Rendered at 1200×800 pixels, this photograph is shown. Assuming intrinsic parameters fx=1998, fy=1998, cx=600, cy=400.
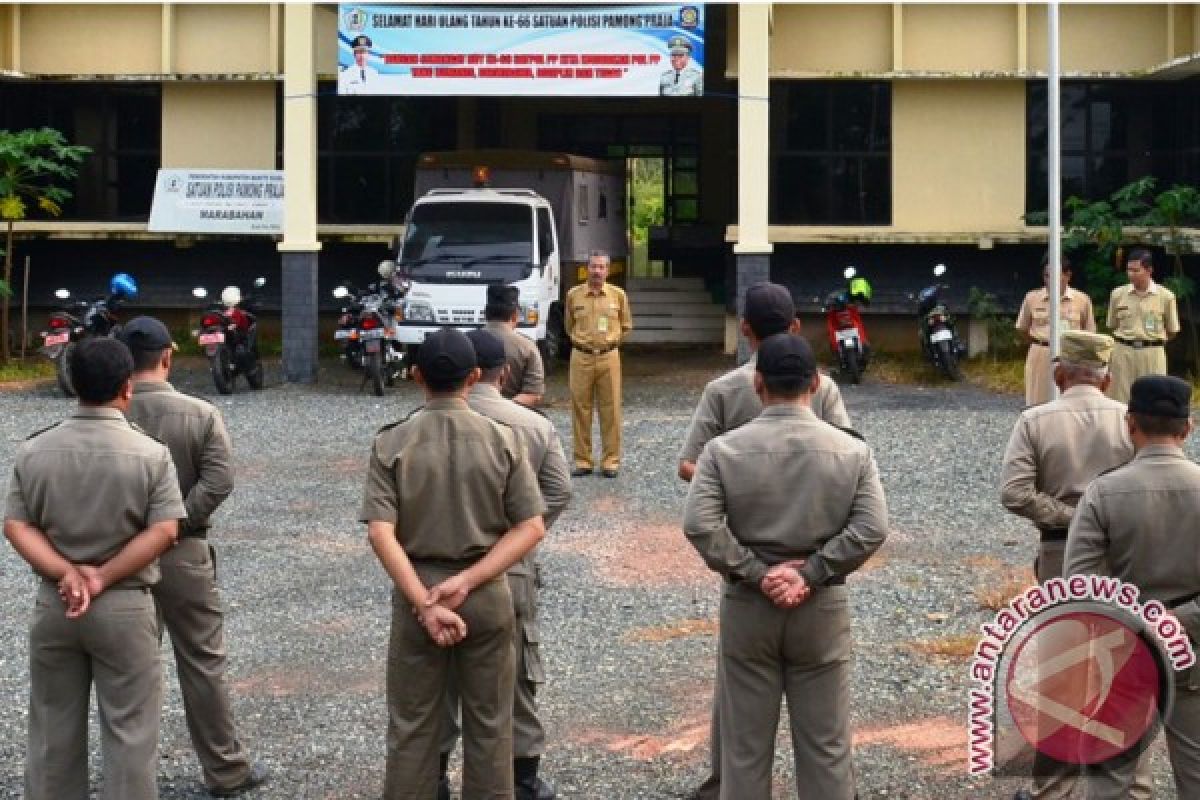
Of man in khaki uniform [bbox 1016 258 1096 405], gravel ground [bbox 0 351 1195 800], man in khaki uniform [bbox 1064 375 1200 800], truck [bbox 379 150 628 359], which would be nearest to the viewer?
man in khaki uniform [bbox 1064 375 1200 800]

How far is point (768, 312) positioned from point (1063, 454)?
1156 millimetres

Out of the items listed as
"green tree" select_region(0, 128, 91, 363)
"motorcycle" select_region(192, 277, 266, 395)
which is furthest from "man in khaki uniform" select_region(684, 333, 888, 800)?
"green tree" select_region(0, 128, 91, 363)

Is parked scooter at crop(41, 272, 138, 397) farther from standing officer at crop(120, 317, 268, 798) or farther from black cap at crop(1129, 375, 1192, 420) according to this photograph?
black cap at crop(1129, 375, 1192, 420)

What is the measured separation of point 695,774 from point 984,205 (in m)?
16.7

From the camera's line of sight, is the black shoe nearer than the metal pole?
Yes

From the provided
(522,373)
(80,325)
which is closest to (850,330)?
(80,325)

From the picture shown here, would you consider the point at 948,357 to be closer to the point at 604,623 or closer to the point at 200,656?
the point at 604,623

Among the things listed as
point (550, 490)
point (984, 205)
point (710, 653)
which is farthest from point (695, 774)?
point (984, 205)

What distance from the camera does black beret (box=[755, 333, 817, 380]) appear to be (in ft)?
19.9

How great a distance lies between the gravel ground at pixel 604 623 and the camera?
7410 mm

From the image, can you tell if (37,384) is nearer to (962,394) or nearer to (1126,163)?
(962,394)

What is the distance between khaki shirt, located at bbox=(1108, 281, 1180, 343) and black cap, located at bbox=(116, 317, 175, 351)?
359 inches

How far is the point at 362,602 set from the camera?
1023 centimetres

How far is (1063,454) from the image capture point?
22.9ft
